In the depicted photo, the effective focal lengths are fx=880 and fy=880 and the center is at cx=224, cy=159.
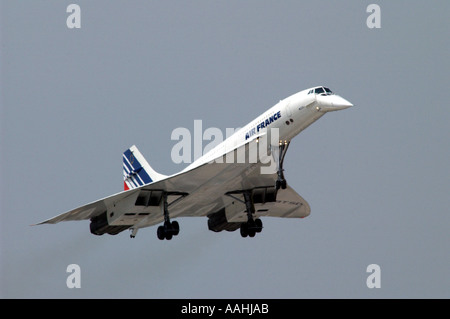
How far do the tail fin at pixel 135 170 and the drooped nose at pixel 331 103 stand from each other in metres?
10.5

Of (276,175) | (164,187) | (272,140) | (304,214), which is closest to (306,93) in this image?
(272,140)

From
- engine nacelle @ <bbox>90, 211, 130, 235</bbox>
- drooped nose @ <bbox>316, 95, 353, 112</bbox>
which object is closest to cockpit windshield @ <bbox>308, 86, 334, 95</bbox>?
drooped nose @ <bbox>316, 95, 353, 112</bbox>

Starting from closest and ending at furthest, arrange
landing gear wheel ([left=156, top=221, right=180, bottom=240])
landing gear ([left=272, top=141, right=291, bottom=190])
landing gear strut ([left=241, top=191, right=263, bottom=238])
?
landing gear ([left=272, top=141, right=291, bottom=190]) < landing gear wheel ([left=156, top=221, right=180, bottom=240]) < landing gear strut ([left=241, top=191, right=263, bottom=238])

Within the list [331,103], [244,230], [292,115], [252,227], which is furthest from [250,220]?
[331,103]

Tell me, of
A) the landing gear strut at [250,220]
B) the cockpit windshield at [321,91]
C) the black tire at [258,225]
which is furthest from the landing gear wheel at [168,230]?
the cockpit windshield at [321,91]

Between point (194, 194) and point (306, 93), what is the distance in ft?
22.3

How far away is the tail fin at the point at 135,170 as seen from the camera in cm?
3794

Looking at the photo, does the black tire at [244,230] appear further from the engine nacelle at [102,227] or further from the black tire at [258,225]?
the engine nacelle at [102,227]

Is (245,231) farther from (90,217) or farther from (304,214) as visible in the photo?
(90,217)

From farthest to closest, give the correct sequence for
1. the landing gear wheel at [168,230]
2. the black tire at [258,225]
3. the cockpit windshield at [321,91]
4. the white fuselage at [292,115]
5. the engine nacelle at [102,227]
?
the black tire at [258,225]
the engine nacelle at [102,227]
the landing gear wheel at [168,230]
the cockpit windshield at [321,91]
the white fuselage at [292,115]

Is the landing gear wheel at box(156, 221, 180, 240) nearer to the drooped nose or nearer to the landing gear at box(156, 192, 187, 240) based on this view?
the landing gear at box(156, 192, 187, 240)

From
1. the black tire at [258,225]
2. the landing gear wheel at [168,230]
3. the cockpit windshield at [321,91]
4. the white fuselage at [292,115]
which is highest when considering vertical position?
the cockpit windshield at [321,91]

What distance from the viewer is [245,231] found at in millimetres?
35906

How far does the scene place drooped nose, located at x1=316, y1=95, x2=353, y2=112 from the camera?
28.7 meters
